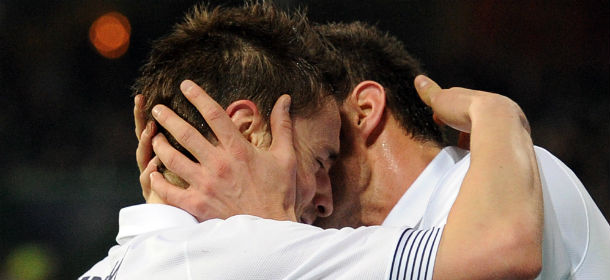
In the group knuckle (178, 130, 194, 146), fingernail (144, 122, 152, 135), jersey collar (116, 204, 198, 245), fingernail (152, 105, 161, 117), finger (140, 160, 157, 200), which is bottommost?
jersey collar (116, 204, 198, 245)

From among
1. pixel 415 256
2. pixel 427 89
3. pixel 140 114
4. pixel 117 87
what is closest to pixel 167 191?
pixel 140 114

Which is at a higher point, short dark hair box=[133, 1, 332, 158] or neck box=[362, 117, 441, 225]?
short dark hair box=[133, 1, 332, 158]

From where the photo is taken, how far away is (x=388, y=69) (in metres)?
2.79

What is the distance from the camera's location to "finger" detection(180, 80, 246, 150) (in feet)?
6.31

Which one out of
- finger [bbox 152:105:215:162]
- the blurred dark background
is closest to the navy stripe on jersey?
finger [bbox 152:105:215:162]

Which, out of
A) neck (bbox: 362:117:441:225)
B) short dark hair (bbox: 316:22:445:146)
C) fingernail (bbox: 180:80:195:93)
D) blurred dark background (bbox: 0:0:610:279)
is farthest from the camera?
blurred dark background (bbox: 0:0:610:279)

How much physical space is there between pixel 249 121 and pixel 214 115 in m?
0.12

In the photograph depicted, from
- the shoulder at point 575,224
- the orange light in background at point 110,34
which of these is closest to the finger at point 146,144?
the shoulder at point 575,224

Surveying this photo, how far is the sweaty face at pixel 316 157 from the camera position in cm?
211

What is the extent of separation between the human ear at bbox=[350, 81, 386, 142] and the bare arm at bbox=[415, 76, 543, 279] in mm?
672

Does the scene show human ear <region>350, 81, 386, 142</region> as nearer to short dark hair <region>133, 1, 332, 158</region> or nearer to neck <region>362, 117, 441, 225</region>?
neck <region>362, 117, 441, 225</region>

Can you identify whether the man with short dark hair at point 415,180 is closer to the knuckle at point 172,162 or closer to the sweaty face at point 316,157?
the knuckle at point 172,162

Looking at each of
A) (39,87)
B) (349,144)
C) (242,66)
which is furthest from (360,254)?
(39,87)

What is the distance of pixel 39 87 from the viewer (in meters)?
5.34
